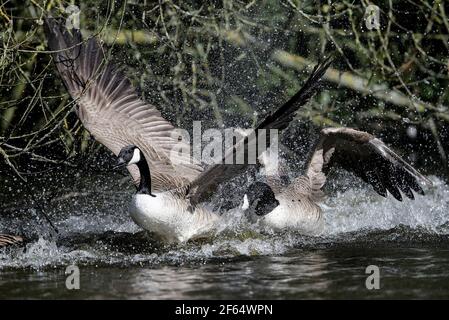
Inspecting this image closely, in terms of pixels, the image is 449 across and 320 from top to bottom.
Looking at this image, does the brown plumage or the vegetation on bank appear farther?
the vegetation on bank

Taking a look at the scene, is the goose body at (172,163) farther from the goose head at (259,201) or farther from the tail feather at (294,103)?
the tail feather at (294,103)

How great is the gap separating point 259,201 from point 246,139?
73.3 inches

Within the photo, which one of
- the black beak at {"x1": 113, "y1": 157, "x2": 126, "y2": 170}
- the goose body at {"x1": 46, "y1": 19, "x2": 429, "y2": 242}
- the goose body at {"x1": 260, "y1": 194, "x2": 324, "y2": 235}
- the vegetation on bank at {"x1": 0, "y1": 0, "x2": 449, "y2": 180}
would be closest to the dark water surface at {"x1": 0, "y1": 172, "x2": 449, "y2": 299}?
the goose body at {"x1": 260, "y1": 194, "x2": 324, "y2": 235}

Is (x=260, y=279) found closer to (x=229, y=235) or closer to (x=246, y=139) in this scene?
(x=246, y=139)

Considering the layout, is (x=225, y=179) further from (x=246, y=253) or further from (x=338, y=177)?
(x=338, y=177)

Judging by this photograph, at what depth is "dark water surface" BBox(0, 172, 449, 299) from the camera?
532cm

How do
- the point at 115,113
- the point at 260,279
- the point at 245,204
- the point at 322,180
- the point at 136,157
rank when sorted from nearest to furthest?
1. the point at 260,279
2. the point at 136,157
3. the point at 245,204
4. the point at 115,113
5. the point at 322,180

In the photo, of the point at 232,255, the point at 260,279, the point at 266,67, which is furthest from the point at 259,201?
the point at 266,67

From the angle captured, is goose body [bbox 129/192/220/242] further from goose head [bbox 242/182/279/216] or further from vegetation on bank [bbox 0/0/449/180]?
vegetation on bank [bbox 0/0/449/180]

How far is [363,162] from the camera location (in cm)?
845

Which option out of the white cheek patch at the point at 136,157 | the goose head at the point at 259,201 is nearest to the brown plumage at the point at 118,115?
the white cheek patch at the point at 136,157

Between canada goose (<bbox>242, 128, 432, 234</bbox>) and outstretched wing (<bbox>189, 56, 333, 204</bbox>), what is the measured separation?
0.58m

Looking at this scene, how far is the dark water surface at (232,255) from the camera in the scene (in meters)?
5.32
